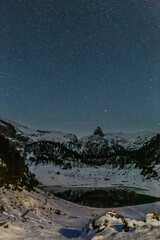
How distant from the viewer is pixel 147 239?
9719mm

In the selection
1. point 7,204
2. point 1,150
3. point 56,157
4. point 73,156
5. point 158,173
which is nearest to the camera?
point 7,204

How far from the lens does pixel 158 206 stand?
3909cm

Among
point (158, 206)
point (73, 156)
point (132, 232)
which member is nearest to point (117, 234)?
point (132, 232)

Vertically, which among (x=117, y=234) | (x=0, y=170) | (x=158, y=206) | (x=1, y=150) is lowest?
(x=158, y=206)

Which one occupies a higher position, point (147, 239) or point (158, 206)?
point (147, 239)

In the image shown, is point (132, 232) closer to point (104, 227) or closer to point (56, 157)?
point (104, 227)

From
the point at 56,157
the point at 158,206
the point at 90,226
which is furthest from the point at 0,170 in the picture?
the point at 56,157

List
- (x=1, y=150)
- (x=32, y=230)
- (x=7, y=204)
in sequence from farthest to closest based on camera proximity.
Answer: (x=1, y=150) → (x=7, y=204) → (x=32, y=230)

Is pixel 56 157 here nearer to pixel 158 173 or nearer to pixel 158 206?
pixel 158 173

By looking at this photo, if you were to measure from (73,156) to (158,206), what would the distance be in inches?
5912

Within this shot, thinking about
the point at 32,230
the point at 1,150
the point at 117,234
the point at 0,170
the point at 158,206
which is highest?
the point at 1,150

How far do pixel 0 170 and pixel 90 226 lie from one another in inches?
769

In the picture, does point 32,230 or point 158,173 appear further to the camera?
point 158,173

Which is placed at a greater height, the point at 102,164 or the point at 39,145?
the point at 39,145
